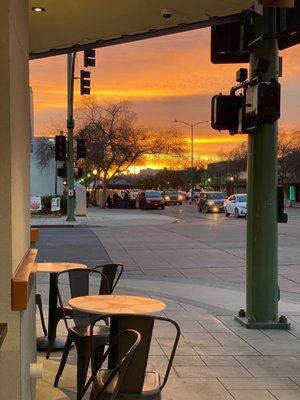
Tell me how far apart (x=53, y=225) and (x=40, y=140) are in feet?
117

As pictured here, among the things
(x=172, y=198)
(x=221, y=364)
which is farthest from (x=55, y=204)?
(x=172, y=198)

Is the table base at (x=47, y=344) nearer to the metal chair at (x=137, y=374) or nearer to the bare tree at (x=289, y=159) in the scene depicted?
the metal chair at (x=137, y=374)

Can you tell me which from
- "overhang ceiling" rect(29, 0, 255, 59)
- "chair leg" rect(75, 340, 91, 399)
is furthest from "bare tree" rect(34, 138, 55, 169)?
"chair leg" rect(75, 340, 91, 399)

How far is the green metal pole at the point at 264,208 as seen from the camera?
7262 mm

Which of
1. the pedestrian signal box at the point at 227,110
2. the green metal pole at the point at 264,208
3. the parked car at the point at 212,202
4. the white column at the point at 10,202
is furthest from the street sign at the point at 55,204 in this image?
the white column at the point at 10,202

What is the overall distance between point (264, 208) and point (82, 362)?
11.2 ft

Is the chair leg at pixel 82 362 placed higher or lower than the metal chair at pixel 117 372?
lower

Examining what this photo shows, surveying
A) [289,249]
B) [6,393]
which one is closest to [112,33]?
[6,393]

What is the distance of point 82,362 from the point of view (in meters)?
4.88

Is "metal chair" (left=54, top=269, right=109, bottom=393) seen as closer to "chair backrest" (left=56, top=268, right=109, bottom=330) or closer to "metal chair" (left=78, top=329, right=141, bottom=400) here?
"chair backrest" (left=56, top=268, right=109, bottom=330)

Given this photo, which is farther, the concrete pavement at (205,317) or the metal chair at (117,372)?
the concrete pavement at (205,317)

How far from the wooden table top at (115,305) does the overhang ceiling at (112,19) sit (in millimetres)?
3156

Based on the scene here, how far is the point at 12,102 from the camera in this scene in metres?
3.12

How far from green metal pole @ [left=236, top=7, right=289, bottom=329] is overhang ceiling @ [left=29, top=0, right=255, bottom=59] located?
25.8 inches
